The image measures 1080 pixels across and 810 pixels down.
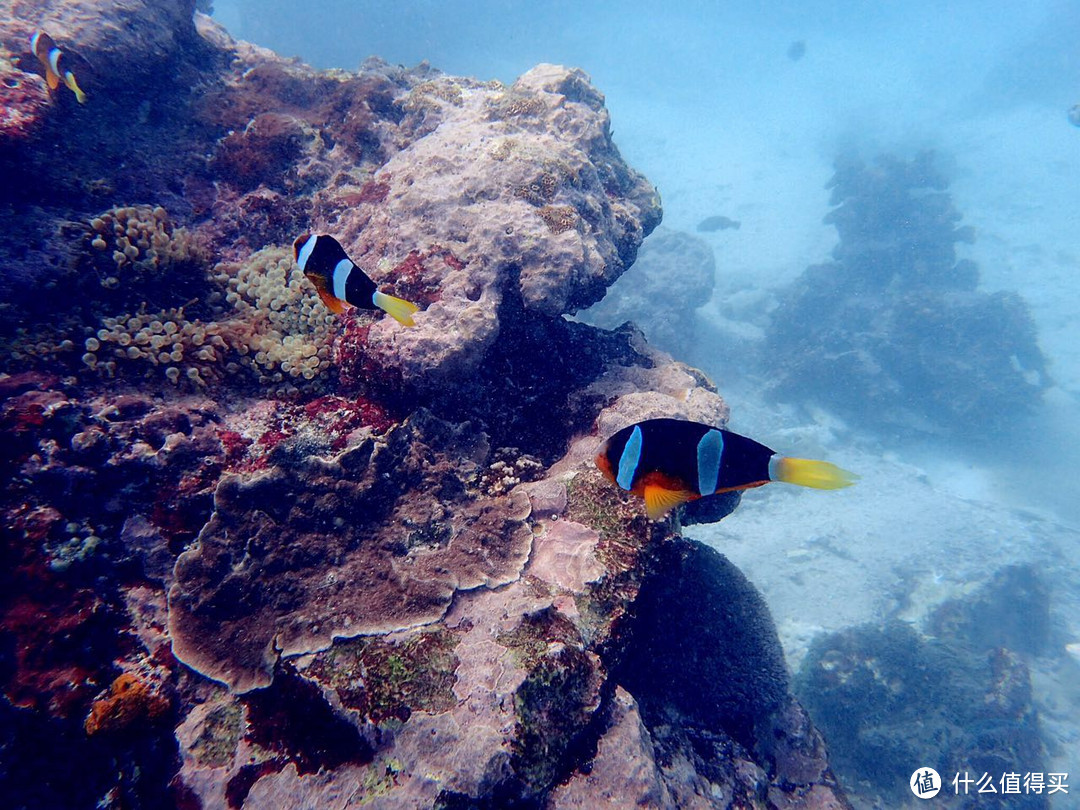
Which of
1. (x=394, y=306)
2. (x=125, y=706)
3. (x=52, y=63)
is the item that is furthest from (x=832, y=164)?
(x=125, y=706)

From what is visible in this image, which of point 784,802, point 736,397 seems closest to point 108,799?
point 784,802

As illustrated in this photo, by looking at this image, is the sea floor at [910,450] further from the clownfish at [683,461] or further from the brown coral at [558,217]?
the clownfish at [683,461]

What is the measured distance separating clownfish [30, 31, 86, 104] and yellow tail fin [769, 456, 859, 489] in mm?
7498

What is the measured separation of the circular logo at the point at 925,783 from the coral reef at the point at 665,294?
1428 centimetres

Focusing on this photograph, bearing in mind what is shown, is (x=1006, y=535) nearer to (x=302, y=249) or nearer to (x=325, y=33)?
(x=302, y=249)

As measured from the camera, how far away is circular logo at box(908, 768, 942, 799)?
29.8 feet

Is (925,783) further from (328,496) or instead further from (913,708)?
(328,496)

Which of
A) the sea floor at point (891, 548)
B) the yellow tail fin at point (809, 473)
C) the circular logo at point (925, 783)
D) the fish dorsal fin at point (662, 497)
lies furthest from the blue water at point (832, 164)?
the yellow tail fin at point (809, 473)

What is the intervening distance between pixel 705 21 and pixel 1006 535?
6253cm

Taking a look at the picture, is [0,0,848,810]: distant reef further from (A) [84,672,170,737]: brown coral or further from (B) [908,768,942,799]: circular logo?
(B) [908,768,942,799]: circular logo

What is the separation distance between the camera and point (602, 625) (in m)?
3.50

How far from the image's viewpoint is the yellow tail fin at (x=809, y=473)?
1759 mm

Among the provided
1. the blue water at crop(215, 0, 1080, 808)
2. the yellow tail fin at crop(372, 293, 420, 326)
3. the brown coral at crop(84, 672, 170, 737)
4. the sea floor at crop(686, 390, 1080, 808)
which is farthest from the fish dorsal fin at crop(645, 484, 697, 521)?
the blue water at crop(215, 0, 1080, 808)

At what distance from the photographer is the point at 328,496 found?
3.74 metres
